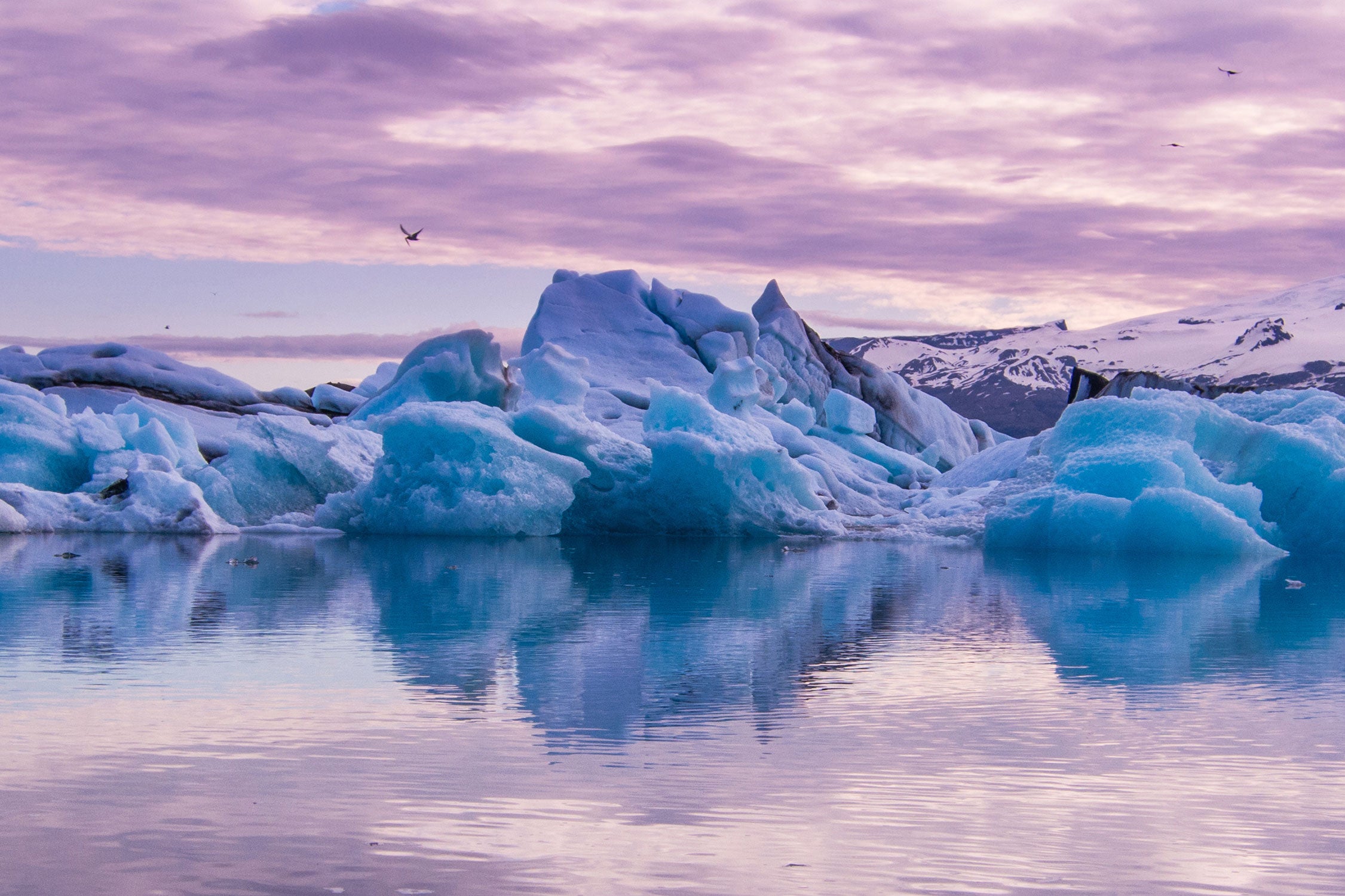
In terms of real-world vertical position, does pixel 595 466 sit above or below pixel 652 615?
below

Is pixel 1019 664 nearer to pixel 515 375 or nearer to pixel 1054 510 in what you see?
pixel 1054 510

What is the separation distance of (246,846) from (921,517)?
872 inches

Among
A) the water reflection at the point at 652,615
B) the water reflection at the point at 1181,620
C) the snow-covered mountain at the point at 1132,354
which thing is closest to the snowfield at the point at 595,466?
the water reflection at the point at 652,615

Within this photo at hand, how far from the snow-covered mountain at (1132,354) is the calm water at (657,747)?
95.6m

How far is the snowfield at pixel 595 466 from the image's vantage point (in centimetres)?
1938

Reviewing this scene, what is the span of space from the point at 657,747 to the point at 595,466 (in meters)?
17.2

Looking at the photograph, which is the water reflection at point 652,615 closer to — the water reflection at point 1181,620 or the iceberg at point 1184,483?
the water reflection at point 1181,620

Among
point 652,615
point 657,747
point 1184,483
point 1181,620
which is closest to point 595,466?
point 1184,483

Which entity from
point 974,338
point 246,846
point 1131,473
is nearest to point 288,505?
point 1131,473

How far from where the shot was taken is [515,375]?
100 ft

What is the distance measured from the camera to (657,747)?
503cm

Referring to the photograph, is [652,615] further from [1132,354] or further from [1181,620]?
[1132,354]

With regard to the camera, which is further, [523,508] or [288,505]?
[288,505]

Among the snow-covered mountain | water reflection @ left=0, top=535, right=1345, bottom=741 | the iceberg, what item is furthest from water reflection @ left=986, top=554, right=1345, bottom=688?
the snow-covered mountain
